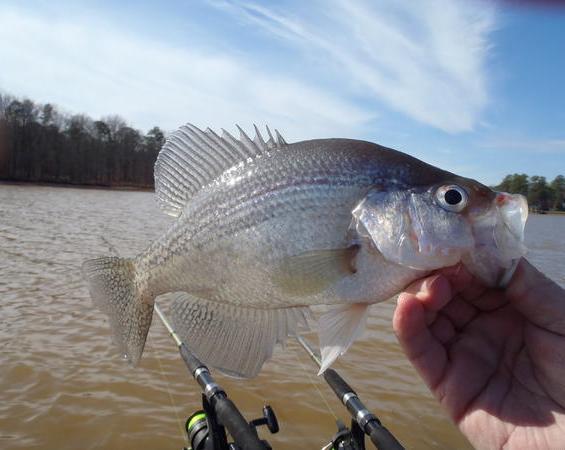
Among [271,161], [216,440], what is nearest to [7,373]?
[216,440]

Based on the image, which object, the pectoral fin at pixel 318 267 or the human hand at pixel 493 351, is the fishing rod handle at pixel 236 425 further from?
the pectoral fin at pixel 318 267

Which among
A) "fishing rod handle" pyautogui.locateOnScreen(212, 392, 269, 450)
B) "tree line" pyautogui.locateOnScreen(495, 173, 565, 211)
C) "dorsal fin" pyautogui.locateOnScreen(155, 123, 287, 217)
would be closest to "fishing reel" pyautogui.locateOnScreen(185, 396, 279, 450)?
"fishing rod handle" pyautogui.locateOnScreen(212, 392, 269, 450)

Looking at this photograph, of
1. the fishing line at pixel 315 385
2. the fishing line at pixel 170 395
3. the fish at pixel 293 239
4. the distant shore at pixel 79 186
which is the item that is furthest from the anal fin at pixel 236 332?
the distant shore at pixel 79 186

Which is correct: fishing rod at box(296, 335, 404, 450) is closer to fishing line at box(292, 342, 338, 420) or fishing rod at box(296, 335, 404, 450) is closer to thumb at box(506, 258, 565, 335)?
thumb at box(506, 258, 565, 335)

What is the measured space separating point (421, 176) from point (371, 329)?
863 cm

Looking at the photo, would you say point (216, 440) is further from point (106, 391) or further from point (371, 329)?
point (371, 329)

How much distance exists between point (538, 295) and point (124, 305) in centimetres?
216

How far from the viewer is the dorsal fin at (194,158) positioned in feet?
7.63

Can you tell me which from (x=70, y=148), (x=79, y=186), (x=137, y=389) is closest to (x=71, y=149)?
(x=70, y=148)

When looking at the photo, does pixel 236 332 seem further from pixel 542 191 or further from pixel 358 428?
pixel 542 191

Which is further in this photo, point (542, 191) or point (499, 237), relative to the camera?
point (542, 191)

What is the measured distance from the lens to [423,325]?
2355mm

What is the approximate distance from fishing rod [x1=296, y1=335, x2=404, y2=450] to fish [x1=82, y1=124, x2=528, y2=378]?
0.99 m

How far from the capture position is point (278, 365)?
794 cm
